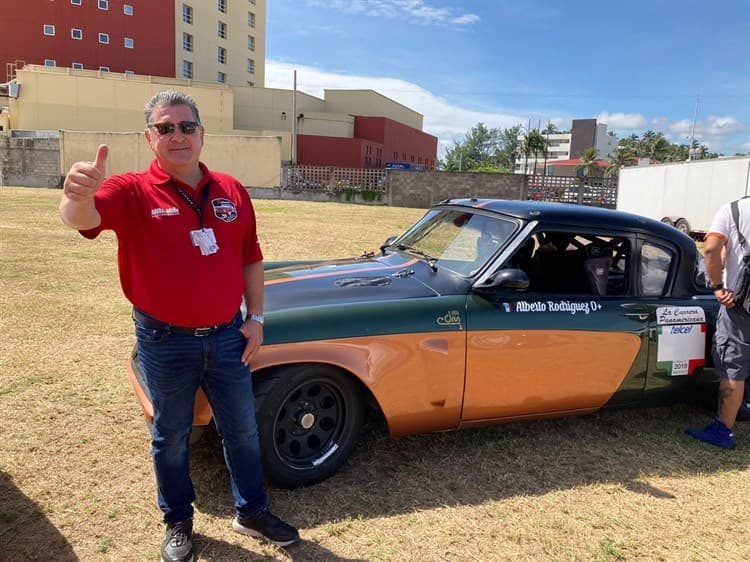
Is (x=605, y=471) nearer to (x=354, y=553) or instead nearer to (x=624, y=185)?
(x=354, y=553)

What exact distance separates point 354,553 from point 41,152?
37414mm

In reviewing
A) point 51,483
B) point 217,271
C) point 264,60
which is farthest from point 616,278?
point 264,60

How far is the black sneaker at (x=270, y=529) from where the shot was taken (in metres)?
2.67

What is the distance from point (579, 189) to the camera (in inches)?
1220

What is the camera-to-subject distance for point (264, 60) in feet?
213

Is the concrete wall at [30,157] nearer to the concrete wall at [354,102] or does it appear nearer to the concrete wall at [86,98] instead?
the concrete wall at [86,98]

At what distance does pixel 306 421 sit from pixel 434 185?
30077 millimetres

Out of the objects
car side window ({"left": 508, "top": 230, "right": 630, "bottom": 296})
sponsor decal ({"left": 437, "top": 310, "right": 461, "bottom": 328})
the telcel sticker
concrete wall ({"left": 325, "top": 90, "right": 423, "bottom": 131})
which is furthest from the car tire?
concrete wall ({"left": 325, "top": 90, "right": 423, "bottom": 131})

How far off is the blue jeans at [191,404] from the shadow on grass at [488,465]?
40 centimetres

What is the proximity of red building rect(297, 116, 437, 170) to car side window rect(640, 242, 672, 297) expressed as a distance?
1588 inches

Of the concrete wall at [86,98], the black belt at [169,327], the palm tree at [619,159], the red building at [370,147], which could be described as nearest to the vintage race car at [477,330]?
the black belt at [169,327]

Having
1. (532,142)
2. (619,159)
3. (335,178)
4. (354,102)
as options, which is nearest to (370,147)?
(354,102)

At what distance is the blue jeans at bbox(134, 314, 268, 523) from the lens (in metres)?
2.36

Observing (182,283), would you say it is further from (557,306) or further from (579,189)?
(579,189)
